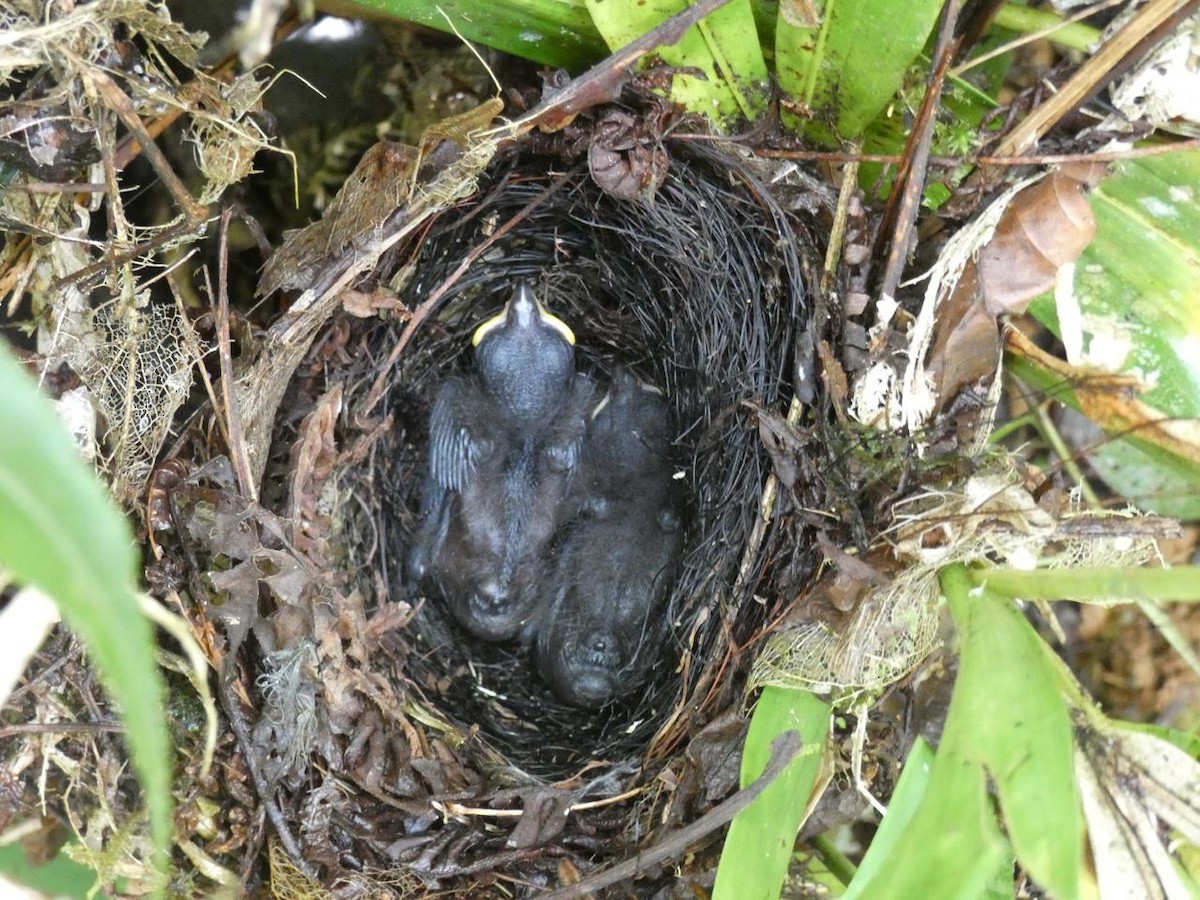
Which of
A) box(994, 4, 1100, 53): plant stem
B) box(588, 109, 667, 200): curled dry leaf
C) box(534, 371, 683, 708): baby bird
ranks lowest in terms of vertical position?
box(534, 371, 683, 708): baby bird

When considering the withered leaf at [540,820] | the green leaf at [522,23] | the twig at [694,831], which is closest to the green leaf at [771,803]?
the twig at [694,831]

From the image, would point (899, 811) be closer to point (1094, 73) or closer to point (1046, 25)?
point (1094, 73)

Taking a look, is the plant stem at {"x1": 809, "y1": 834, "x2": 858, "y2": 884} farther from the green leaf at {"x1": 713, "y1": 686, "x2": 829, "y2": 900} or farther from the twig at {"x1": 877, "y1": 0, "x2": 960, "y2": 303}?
the twig at {"x1": 877, "y1": 0, "x2": 960, "y2": 303}

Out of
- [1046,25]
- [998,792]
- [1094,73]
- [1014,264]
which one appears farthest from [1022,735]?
[1046,25]

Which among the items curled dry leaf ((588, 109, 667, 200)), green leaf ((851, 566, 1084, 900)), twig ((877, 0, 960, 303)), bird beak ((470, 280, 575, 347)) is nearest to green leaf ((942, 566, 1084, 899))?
green leaf ((851, 566, 1084, 900))

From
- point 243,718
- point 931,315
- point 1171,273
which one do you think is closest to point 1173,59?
point 1171,273

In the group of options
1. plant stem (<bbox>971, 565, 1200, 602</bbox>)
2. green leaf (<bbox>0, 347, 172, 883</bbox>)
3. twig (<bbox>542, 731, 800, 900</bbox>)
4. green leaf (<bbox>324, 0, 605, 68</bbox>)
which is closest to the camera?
green leaf (<bbox>0, 347, 172, 883</bbox>)

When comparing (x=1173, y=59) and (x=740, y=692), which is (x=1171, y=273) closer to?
(x=1173, y=59)
